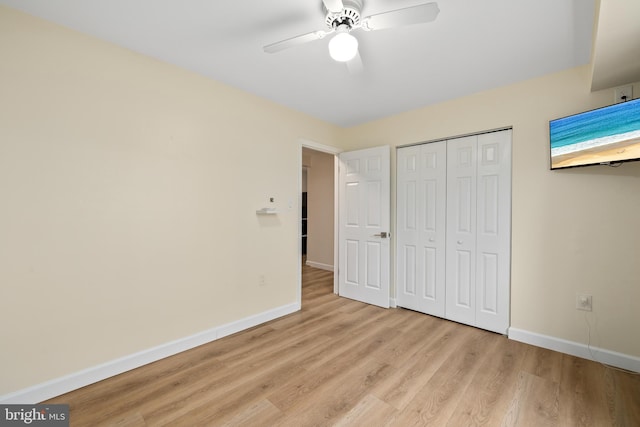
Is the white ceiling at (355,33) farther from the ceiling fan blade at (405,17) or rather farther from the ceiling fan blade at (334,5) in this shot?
the ceiling fan blade at (334,5)

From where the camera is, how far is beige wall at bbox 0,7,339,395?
1737 millimetres

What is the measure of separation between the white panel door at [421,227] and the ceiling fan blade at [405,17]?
1921 mm

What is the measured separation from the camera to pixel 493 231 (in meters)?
A: 2.78

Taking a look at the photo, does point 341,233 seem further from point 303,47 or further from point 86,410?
point 86,410

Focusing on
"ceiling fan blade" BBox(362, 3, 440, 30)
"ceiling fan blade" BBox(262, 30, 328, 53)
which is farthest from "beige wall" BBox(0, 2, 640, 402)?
"ceiling fan blade" BBox(362, 3, 440, 30)

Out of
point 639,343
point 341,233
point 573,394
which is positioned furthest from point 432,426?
point 341,233

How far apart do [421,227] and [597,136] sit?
170 cm

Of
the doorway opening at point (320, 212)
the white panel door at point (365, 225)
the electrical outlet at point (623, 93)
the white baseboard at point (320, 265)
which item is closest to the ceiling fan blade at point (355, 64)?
the white panel door at point (365, 225)

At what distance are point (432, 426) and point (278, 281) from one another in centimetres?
206

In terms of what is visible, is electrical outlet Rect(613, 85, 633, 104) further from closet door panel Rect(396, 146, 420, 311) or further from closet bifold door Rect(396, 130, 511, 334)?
closet door panel Rect(396, 146, 420, 311)

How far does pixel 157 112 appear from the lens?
2.29 metres

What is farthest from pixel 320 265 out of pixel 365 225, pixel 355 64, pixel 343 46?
pixel 343 46

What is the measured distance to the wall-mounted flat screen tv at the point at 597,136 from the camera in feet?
6.09

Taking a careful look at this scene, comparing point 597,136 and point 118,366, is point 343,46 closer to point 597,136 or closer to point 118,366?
point 597,136
